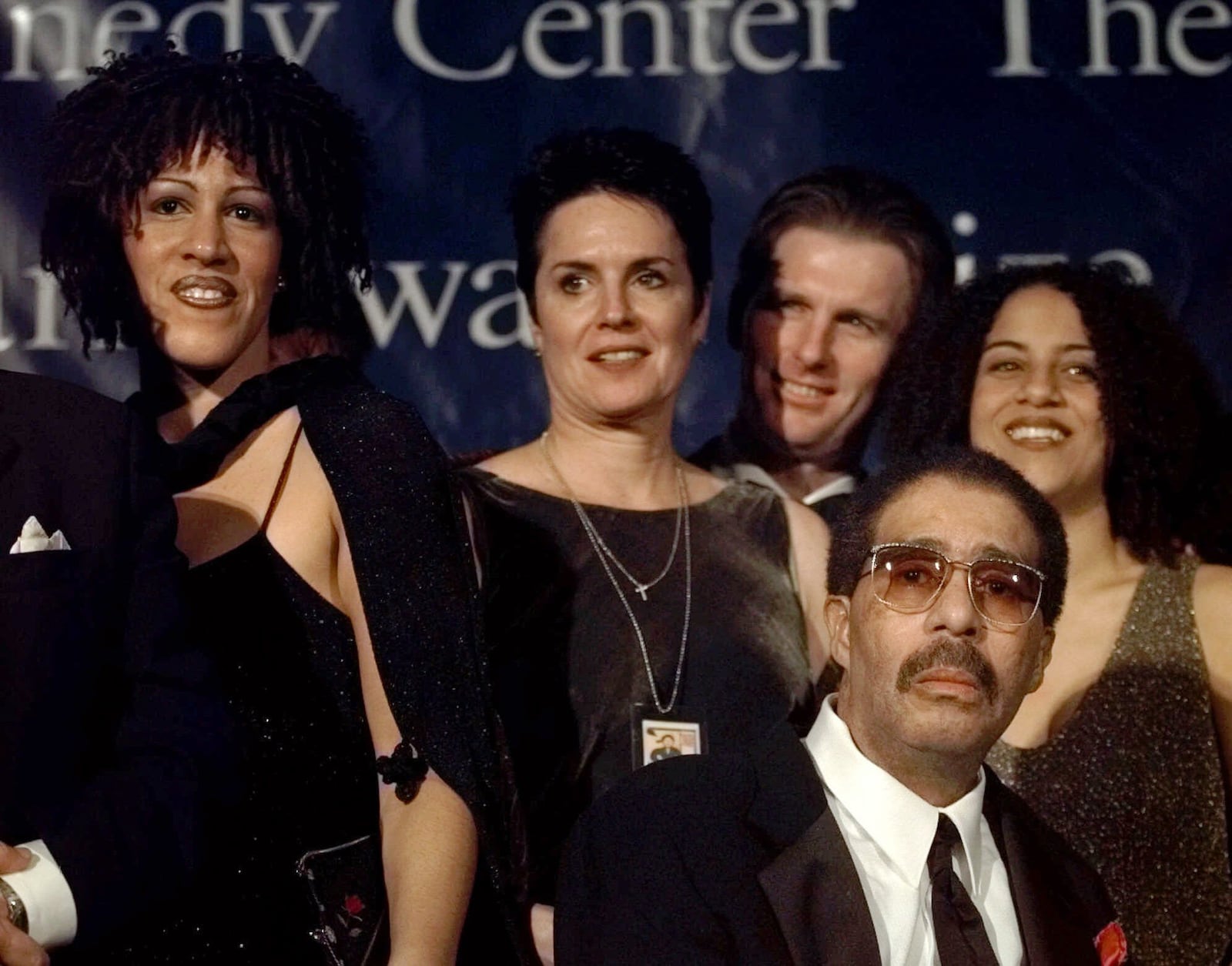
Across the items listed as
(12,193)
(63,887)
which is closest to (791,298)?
(12,193)

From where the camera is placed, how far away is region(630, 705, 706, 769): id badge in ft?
10.9

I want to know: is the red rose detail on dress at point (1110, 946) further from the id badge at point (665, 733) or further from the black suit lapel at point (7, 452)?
the black suit lapel at point (7, 452)

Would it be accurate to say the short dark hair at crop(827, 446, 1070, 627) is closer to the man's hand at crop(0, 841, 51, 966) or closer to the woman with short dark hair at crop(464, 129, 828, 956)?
the woman with short dark hair at crop(464, 129, 828, 956)

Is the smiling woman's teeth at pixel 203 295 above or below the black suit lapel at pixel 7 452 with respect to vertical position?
above

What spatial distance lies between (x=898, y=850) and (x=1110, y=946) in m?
0.34

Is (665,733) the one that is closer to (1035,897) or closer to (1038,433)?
(1035,897)

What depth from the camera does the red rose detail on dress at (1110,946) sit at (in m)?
2.71

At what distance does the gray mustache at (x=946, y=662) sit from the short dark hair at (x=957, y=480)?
0.16 meters

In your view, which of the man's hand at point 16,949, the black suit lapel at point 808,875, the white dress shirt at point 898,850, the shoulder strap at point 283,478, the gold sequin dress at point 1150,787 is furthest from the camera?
the gold sequin dress at point 1150,787

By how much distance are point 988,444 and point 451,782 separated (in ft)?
4.18

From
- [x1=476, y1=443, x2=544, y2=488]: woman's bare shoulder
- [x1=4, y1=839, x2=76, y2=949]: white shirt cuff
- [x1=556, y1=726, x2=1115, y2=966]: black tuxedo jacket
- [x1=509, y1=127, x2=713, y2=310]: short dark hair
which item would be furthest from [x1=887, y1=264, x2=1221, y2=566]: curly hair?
[x1=4, y1=839, x2=76, y2=949]: white shirt cuff

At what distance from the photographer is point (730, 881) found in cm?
251

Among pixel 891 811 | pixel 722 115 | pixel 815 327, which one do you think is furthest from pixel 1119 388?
pixel 891 811

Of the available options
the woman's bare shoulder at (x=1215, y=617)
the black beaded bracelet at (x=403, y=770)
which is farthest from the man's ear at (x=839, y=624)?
the woman's bare shoulder at (x=1215, y=617)
